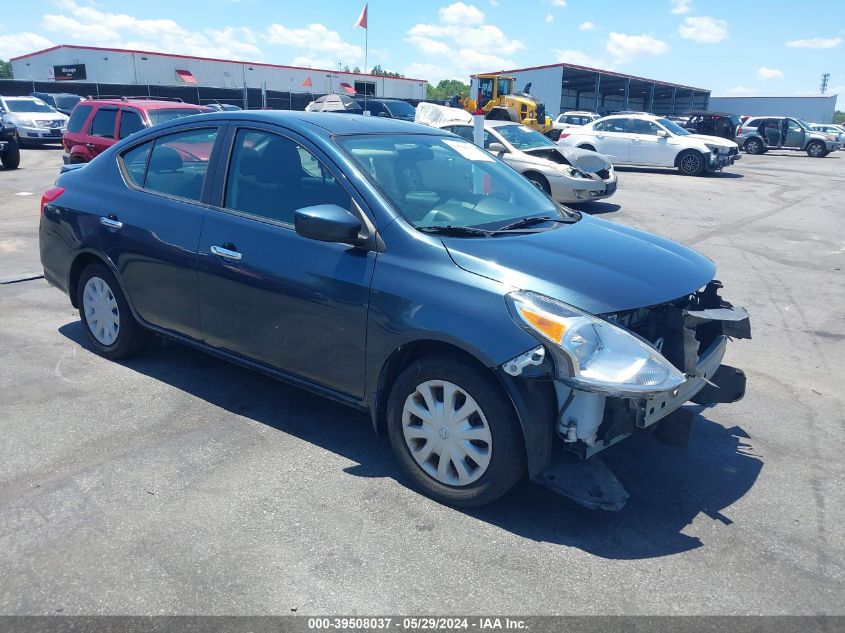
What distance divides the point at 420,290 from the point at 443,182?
3.33 ft

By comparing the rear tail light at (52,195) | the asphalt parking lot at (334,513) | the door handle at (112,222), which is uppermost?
the rear tail light at (52,195)

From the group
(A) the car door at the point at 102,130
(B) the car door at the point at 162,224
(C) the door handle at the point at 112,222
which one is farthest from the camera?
(A) the car door at the point at 102,130

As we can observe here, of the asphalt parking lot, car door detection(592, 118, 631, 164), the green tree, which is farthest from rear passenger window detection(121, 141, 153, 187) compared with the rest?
the green tree

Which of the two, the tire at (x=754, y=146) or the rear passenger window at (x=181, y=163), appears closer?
the rear passenger window at (x=181, y=163)

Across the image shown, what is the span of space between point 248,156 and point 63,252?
6.26ft

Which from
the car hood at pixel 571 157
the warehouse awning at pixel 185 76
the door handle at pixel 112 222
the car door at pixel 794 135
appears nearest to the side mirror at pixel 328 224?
the door handle at pixel 112 222

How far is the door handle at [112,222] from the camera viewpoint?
15.3 ft

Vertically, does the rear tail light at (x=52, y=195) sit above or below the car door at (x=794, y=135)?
below

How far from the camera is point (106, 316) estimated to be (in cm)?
502

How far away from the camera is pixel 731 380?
381 centimetres

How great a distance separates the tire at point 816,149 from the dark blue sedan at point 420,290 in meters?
33.8

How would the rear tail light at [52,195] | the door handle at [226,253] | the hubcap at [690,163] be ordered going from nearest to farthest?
the door handle at [226,253] → the rear tail light at [52,195] → the hubcap at [690,163]

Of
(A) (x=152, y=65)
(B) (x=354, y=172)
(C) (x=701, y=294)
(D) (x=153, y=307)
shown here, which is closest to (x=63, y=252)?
(D) (x=153, y=307)

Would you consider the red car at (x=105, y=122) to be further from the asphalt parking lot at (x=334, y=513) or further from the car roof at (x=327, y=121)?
the car roof at (x=327, y=121)
